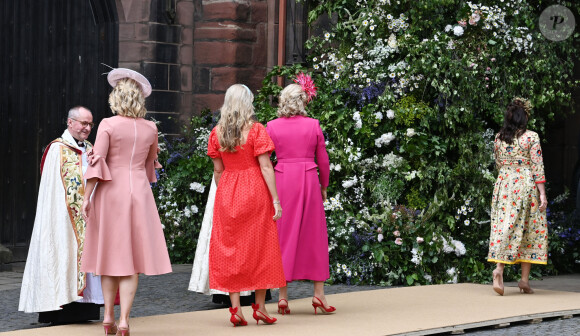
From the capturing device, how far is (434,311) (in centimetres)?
802

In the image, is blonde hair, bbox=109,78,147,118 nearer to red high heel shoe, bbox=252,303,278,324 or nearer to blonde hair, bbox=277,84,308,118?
blonde hair, bbox=277,84,308,118

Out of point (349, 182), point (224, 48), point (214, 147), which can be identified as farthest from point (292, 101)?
point (224, 48)

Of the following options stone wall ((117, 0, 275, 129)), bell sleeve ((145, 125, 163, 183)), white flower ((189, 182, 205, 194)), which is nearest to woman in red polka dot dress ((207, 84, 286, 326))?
bell sleeve ((145, 125, 163, 183))

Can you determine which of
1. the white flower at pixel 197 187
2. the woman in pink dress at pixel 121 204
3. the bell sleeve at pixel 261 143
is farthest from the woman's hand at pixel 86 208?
the white flower at pixel 197 187

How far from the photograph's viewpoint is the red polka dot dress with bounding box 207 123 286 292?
7.28 metres

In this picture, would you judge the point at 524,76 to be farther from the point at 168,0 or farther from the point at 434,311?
the point at 168,0

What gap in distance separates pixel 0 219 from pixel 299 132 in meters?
5.44

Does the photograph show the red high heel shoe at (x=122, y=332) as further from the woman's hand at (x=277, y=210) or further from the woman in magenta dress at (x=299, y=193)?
the woman in magenta dress at (x=299, y=193)

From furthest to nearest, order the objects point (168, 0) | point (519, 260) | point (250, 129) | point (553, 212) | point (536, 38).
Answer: point (168, 0) < point (553, 212) < point (536, 38) < point (519, 260) < point (250, 129)

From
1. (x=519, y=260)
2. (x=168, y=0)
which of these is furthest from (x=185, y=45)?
(x=519, y=260)

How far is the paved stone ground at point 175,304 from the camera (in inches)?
292

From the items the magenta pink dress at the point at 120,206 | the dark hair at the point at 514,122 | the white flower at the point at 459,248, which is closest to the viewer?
the magenta pink dress at the point at 120,206

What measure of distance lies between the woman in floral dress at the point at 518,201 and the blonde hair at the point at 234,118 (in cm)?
286

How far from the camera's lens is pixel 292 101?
7.88 meters
